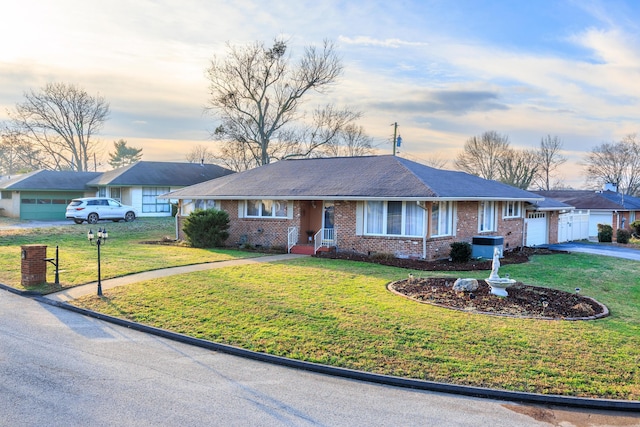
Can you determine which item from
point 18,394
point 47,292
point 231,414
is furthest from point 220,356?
point 47,292

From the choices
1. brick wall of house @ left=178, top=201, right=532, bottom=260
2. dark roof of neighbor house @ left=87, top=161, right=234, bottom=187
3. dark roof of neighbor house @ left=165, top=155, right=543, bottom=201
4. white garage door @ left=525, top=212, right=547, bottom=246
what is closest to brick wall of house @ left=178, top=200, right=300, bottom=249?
brick wall of house @ left=178, top=201, right=532, bottom=260

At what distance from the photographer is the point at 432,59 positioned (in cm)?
1838

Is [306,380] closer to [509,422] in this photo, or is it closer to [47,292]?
[509,422]

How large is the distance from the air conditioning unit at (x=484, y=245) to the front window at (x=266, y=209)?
7.79 metres

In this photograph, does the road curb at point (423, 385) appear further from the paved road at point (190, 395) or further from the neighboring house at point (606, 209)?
the neighboring house at point (606, 209)

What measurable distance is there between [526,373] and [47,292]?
1053 centimetres

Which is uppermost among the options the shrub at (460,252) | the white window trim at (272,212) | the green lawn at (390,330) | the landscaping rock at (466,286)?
the white window trim at (272,212)

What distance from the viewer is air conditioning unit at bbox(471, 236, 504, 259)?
18500 mm

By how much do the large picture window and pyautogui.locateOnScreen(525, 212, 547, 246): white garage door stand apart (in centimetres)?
975

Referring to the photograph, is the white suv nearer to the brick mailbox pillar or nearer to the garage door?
the garage door

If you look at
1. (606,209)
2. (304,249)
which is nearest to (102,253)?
(304,249)

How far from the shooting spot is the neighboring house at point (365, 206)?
17.4 metres

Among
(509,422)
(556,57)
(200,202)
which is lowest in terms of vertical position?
(509,422)

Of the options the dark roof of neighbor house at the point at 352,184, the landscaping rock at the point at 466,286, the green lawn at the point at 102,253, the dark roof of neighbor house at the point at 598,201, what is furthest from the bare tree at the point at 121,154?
the landscaping rock at the point at 466,286
